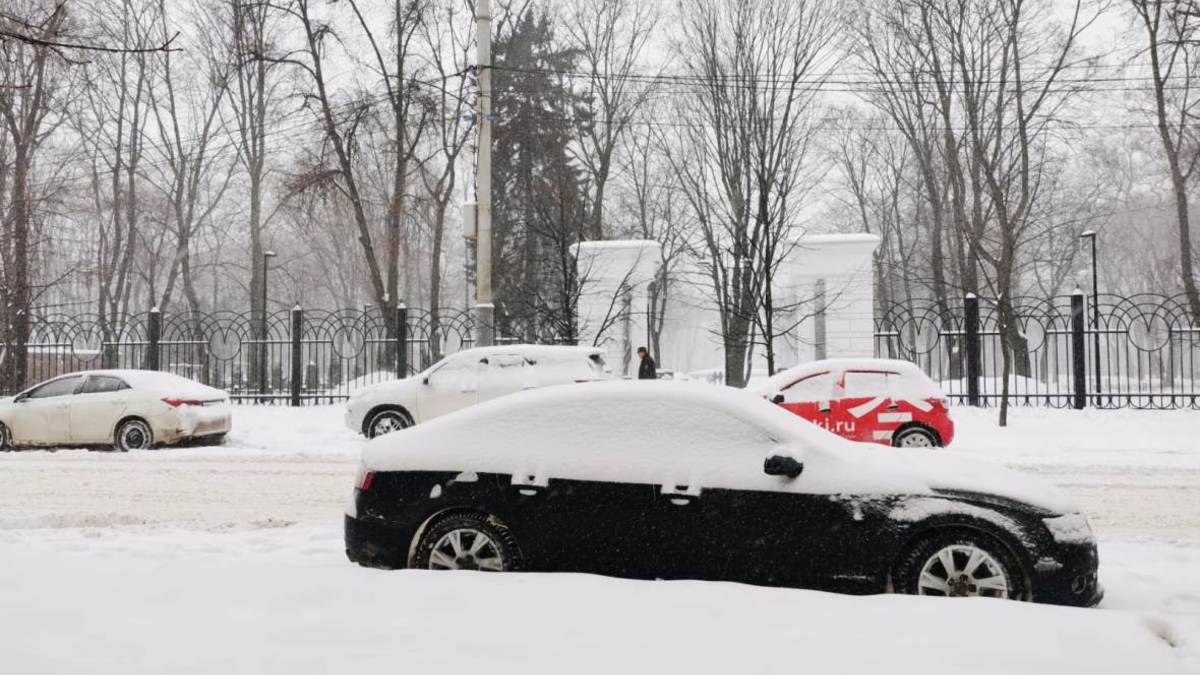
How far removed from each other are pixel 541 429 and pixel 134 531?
4.49 m

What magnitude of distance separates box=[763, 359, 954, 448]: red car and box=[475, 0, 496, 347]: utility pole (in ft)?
14.9

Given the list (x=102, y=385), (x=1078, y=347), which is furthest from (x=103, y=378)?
(x=1078, y=347)

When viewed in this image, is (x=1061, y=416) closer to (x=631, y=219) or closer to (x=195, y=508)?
(x=195, y=508)

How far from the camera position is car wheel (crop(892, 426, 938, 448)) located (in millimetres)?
11617

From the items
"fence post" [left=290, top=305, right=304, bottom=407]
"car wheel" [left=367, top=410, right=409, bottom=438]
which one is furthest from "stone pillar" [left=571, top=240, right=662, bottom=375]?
"fence post" [left=290, top=305, right=304, bottom=407]

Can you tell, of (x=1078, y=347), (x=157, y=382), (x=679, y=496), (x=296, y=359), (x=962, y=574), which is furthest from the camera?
(x=296, y=359)

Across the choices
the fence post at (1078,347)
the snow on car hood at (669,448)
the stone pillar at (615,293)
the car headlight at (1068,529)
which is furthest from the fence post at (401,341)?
the car headlight at (1068,529)

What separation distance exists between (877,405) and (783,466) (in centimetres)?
743

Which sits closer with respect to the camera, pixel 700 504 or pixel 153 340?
pixel 700 504

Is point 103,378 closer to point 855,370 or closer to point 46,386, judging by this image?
point 46,386

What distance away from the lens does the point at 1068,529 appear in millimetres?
4645

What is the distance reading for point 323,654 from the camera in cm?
326

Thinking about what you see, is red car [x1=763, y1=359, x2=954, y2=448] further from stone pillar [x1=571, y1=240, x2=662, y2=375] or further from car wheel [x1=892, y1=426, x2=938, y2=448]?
stone pillar [x1=571, y1=240, x2=662, y2=375]

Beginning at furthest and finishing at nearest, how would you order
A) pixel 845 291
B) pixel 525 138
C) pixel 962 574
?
pixel 525 138, pixel 845 291, pixel 962 574
